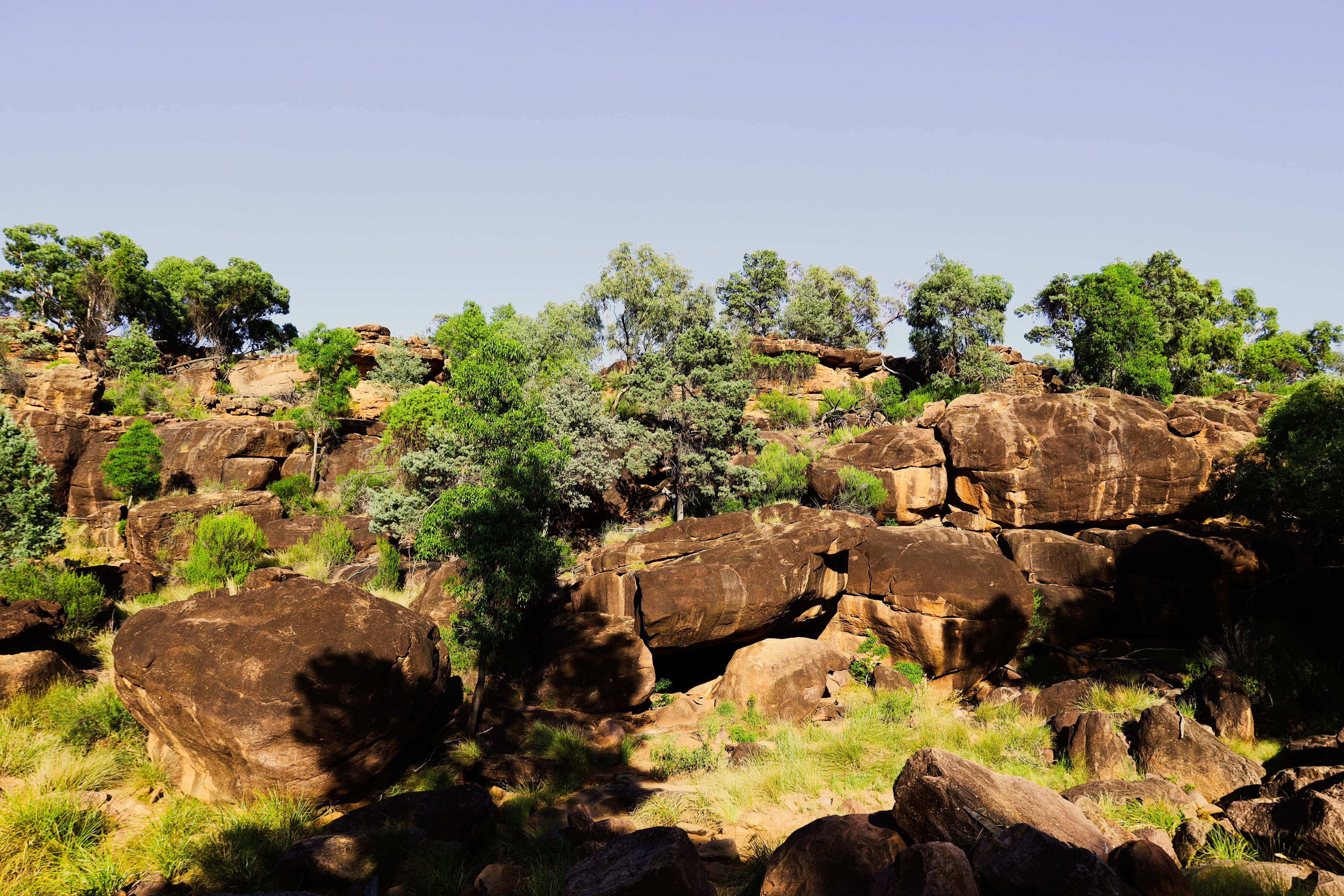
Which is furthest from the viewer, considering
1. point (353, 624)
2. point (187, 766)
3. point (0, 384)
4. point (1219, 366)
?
point (1219, 366)

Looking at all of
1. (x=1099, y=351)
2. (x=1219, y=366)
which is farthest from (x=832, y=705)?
(x=1219, y=366)

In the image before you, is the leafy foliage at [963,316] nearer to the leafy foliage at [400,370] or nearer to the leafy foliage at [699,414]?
the leafy foliage at [699,414]

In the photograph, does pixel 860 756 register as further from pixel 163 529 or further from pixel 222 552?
pixel 163 529

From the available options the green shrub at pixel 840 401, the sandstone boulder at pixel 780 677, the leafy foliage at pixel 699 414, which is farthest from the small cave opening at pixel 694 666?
the green shrub at pixel 840 401

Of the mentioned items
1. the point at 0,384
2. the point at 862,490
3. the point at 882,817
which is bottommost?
the point at 882,817

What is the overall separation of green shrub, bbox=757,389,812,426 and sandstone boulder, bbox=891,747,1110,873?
31679 millimetres

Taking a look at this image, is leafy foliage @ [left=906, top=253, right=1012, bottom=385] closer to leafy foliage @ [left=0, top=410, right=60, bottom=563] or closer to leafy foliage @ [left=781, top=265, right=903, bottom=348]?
leafy foliage @ [left=781, top=265, right=903, bottom=348]

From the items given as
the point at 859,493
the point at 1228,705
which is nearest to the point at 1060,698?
the point at 1228,705

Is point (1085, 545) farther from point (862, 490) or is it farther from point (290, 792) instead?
point (290, 792)

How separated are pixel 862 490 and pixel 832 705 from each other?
10250mm

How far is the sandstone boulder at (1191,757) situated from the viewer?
10.7 m

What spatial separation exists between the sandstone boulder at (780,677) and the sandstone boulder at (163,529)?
789 inches

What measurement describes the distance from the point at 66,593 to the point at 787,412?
32.4m

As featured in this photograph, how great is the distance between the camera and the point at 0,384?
35500 mm
